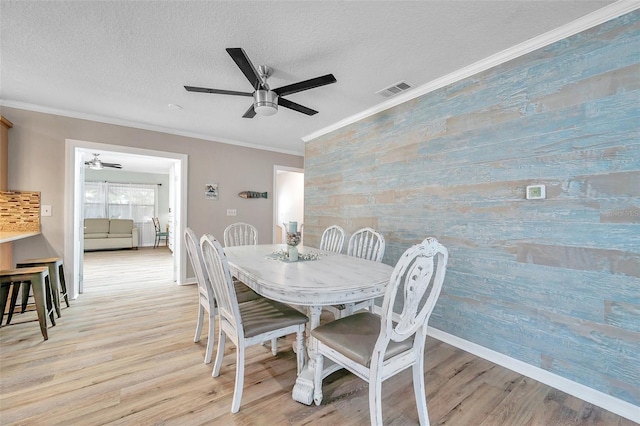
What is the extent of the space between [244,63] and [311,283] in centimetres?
148

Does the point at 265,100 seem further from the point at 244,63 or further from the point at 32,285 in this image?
the point at 32,285

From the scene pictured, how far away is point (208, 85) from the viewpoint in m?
2.54

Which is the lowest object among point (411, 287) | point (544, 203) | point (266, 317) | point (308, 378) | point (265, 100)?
point (308, 378)

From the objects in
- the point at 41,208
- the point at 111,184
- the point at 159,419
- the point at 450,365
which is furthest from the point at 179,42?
the point at 111,184

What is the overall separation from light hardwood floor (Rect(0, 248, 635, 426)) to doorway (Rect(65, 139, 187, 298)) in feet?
3.36

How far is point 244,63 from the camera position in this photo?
5.58ft

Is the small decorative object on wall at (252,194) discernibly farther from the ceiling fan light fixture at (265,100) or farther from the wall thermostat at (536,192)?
the wall thermostat at (536,192)

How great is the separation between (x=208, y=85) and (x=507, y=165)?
2757 mm

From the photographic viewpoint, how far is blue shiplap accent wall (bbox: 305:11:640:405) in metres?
1.55

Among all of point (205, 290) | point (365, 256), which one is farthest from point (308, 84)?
point (205, 290)

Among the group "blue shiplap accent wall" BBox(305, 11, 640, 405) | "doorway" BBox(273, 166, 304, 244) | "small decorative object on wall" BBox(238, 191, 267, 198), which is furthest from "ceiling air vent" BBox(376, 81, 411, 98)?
"doorway" BBox(273, 166, 304, 244)

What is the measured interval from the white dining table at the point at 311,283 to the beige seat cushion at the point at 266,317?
0.41 ft

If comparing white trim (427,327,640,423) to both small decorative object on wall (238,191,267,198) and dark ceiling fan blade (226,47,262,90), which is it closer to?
dark ceiling fan blade (226,47,262,90)

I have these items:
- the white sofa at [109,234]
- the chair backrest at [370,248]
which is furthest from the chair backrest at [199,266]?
the white sofa at [109,234]
